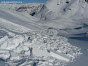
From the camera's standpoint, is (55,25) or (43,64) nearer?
(43,64)

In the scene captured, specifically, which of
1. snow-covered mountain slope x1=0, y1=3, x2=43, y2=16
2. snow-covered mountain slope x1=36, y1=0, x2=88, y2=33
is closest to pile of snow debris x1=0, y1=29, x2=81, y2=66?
snow-covered mountain slope x1=36, y1=0, x2=88, y2=33

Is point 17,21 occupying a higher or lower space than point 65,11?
lower

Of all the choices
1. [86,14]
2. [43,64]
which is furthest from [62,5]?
[43,64]

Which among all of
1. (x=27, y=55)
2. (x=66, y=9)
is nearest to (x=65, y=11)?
(x=66, y=9)

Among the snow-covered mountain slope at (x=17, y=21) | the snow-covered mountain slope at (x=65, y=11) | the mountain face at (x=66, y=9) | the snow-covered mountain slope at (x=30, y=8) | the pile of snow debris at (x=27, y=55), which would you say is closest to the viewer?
the pile of snow debris at (x=27, y=55)

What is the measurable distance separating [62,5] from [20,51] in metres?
11.3

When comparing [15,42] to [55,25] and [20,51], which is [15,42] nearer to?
[20,51]

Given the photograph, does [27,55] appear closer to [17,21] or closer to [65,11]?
[17,21]

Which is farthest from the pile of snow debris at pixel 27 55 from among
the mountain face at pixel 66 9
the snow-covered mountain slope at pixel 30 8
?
the snow-covered mountain slope at pixel 30 8

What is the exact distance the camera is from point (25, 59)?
350cm

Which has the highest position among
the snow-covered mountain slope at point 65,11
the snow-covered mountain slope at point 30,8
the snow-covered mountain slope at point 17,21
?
the snow-covered mountain slope at point 30,8

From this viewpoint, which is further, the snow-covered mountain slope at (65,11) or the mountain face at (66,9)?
the mountain face at (66,9)

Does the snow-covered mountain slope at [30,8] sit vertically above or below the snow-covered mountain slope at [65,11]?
above

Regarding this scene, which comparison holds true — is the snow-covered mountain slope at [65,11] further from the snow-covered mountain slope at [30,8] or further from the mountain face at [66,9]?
the snow-covered mountain slope at [30,8]
